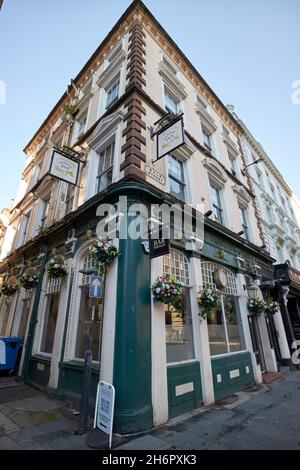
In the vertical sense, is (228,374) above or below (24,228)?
below

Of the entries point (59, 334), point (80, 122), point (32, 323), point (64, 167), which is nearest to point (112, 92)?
point (80, 122)

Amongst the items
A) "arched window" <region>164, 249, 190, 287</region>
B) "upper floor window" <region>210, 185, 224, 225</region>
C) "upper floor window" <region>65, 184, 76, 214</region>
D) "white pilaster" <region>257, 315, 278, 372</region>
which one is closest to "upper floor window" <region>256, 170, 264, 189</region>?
"upper floor window" <region>210, 185, 224, 225</region>

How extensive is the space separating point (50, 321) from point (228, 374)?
256 inches

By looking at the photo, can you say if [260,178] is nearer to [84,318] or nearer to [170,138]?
[170,138]

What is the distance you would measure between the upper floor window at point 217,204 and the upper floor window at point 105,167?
16.6 ft

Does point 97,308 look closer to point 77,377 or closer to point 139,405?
point 77,377

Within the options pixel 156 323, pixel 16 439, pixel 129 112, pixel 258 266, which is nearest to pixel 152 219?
pixel 156 323

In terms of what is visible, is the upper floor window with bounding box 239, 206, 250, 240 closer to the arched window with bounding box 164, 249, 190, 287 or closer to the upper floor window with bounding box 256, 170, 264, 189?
the arched window with bounding box 164, 249, 190, 287

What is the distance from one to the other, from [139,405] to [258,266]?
912cm

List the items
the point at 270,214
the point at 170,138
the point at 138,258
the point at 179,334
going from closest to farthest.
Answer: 1. the point at 138,258
2. the point at 179,334
3. the point at 170,138
4. the point at 270,214

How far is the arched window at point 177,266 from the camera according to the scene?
6.87 meters

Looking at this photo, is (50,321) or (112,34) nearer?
(50,321)

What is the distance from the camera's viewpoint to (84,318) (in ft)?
23.1

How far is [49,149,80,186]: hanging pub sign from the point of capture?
Result: 8148 millimetres
